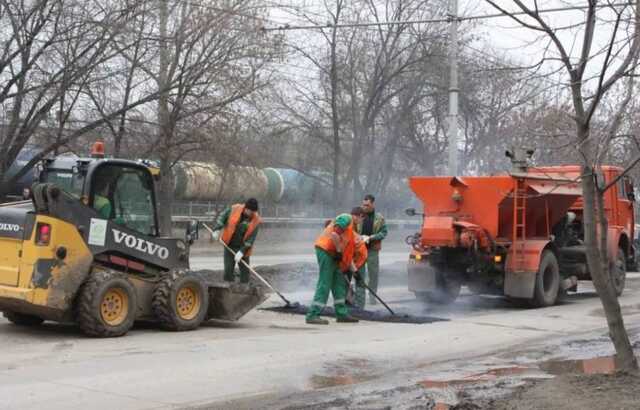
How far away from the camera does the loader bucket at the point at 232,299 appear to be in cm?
1092

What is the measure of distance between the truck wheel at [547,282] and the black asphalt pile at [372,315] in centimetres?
268

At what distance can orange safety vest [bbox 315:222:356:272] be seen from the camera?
1145 centimetres

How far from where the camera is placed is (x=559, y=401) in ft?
21.4

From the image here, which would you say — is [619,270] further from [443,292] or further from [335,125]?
[335,125]

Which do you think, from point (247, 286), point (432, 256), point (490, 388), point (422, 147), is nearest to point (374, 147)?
point (422, 147)

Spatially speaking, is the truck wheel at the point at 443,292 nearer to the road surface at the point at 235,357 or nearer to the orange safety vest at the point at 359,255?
the road surface at the point at 235,357

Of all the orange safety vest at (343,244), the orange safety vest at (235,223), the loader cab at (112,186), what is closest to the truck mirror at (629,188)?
the orange safety vest at (343,244)

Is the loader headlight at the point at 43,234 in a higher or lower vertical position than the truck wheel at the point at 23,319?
higher

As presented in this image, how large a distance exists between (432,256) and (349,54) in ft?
47.4

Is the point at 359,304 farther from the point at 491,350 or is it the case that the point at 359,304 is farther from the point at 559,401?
the point at 559,401

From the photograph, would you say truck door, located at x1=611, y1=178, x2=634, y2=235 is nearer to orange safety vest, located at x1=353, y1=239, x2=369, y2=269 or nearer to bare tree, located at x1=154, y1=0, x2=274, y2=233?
orange safety vest, located at x1=353, y1=239, x2=369, y2=269

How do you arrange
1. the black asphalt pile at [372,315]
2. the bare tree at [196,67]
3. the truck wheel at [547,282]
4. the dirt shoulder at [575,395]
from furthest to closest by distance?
1. the bare tree at [196,67]
2. the truck wheel at [547,282]
3. the black asphalt pile at [372,315]
4. the dirt shoulder at [575,395]

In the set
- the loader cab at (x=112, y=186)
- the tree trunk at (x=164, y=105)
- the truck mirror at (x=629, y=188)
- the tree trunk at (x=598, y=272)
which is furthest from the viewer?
the truck mirror at (x=629, y=188)

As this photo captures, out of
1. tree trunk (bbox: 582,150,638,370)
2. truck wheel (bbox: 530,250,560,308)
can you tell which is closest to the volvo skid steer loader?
tree trunk (bbox: 582,150,638,370)
